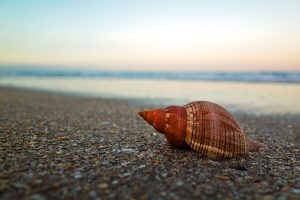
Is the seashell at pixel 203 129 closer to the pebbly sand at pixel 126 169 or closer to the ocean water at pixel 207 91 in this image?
the pebbly sand at pixel 126 169

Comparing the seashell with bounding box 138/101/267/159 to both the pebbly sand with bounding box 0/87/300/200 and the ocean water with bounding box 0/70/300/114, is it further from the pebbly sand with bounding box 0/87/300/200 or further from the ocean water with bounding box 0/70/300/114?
the ocean water with bounding box 0/70/300/114

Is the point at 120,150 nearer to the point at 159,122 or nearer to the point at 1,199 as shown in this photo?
the point at 159,122

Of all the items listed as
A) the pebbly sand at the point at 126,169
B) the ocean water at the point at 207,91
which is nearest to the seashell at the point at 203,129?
the pebbly sand at the point at 126,169

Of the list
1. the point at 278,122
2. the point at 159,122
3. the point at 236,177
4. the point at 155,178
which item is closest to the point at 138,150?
the point at 159,122

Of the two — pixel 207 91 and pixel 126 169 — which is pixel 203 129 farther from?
pixel 207 91

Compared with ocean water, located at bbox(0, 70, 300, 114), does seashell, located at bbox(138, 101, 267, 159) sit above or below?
above

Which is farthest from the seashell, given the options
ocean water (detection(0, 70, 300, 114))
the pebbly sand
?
ocean water (detection(0, 70, 300, 114))

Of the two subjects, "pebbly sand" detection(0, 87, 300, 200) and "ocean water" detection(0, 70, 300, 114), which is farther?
"ocean water" detection(0, 70, 300, 114)

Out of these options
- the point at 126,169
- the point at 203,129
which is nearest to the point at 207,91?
the point at 203,129
